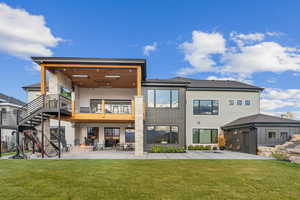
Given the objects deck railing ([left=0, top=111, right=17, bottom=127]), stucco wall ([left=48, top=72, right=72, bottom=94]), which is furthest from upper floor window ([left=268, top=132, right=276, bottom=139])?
deck railing ([left=0, top=111, right=17, bottom=127])

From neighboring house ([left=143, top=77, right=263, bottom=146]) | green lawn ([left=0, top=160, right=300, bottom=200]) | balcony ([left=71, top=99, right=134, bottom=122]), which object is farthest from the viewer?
neighboring house ([left=143, top=77, right=263, bottom=146])

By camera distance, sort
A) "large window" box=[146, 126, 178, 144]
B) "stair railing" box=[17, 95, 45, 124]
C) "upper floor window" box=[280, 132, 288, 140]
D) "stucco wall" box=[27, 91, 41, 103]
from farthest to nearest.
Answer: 1. "stucco wall" box=[27, 91, 41, 103]
2. "large window" box=[146, 126, 178, 144]
3. "upper floor window" box=[280, 132, 288, 140]
4. "stair railing" box=[17, 95, 45, 124]

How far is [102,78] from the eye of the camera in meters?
16.8

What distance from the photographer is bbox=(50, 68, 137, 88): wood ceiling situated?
48.3ft

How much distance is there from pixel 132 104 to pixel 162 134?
12.8 ft

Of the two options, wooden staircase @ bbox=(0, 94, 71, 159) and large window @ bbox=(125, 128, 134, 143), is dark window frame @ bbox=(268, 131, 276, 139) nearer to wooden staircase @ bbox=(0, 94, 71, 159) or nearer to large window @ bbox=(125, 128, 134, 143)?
large window @ bbox=(125, 128, 134, 143)

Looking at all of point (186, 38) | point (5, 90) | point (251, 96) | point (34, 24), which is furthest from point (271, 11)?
point (5, 90)

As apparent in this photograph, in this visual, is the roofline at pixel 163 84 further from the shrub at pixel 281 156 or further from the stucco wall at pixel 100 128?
the shrub at pixel 281 156

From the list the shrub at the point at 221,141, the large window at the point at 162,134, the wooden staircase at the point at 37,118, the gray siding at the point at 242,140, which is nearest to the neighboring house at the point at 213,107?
the shrub at the point at 221,141

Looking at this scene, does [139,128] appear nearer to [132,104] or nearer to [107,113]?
[132,104]

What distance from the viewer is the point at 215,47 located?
2566 cm

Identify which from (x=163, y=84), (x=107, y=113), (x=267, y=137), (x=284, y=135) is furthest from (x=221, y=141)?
(x=107, y=113)

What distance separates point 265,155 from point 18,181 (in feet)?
48.4

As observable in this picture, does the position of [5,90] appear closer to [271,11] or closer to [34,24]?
[34,24]
